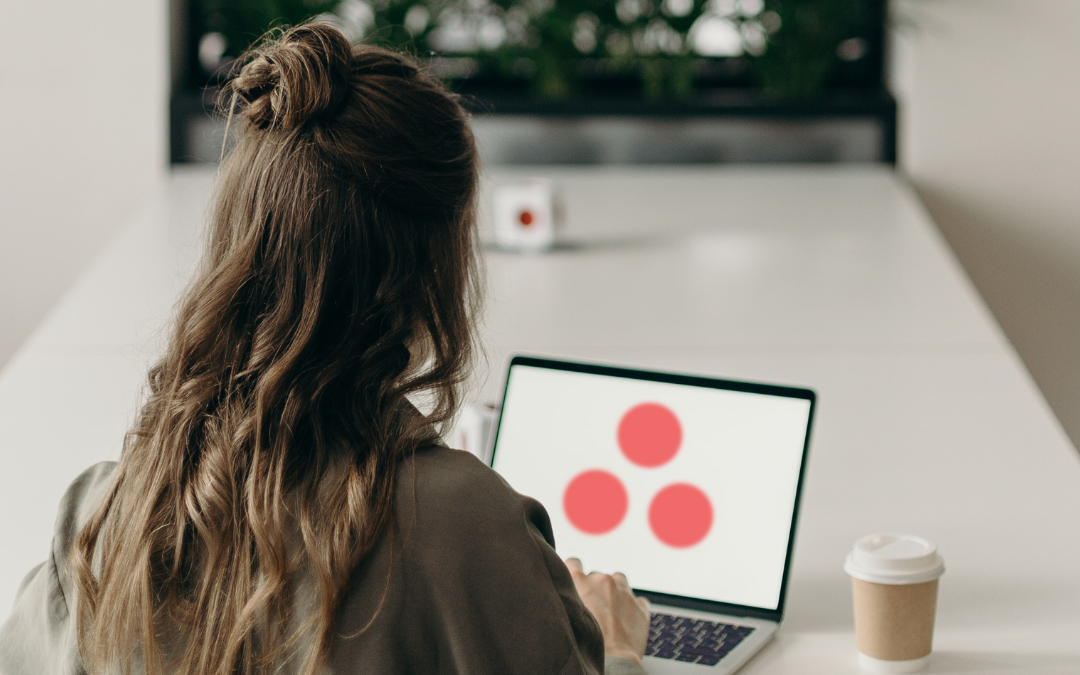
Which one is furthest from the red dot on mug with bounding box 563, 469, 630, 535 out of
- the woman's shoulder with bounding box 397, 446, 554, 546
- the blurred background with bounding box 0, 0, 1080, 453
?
the blurred background with bounding box 0, 0, 1080, 453

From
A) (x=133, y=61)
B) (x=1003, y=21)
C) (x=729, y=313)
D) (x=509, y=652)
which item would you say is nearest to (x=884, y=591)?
(x=509, y=652)

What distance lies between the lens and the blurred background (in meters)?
2.57

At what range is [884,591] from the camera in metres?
0.85

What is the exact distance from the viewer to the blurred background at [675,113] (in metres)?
2.57

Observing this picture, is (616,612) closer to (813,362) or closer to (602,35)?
(813,362)

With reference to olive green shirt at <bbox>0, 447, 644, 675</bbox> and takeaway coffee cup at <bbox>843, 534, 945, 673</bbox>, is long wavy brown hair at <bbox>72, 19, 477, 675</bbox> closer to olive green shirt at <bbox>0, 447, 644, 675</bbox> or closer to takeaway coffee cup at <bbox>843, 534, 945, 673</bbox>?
olive green shirt at <bbox>0, 447, 644, 675</bbox>

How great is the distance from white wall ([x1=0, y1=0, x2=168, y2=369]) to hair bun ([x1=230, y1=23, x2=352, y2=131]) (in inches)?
81.1

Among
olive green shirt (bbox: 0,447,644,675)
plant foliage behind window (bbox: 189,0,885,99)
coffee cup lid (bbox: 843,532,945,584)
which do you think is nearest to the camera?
olive green shirt (bbox: 0,447,644,675)

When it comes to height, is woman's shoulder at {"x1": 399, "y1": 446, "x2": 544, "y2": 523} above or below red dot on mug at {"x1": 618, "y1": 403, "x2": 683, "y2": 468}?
above

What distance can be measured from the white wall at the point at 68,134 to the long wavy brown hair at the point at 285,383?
6.87 feet

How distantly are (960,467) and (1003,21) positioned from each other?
1.68 m

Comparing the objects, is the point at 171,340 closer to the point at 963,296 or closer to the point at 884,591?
the point at 884,591

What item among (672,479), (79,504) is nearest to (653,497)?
(672,479)

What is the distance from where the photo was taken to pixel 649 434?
104 cm
